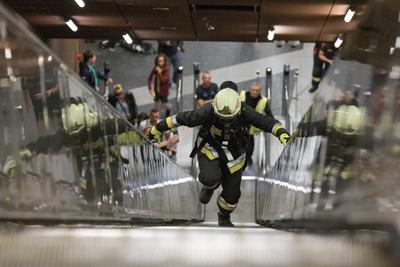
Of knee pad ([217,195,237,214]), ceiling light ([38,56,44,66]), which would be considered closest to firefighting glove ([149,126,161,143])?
knee pad ([217,195,237,214])

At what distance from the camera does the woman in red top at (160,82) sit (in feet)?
47.3

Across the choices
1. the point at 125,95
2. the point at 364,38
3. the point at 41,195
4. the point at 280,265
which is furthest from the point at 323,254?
the point at 125,95

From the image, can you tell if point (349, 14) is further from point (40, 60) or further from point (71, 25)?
point (40, 60)

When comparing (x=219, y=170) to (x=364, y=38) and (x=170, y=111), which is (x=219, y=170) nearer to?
(x=364, y=38)

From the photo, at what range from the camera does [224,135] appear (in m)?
6.88

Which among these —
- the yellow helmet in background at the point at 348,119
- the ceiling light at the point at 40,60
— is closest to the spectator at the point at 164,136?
the ceiling light at the point at 40,60

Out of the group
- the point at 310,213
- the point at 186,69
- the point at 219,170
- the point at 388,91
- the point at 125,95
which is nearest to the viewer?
the point at 388,91

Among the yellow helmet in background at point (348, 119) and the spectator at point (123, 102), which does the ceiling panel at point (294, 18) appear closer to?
the spectator at point (123, 102)

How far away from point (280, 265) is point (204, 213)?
6970mm

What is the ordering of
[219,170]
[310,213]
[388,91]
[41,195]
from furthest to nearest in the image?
[219,170] → [41,195] → [310,213] → [388,91]

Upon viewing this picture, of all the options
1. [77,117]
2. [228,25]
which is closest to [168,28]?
[228,25]

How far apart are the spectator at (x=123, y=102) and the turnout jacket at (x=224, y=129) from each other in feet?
19.3

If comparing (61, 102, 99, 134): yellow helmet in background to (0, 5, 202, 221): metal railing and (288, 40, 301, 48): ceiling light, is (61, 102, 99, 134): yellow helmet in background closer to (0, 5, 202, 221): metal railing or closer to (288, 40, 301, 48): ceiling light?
(0, 5, 202, 221): metal railing

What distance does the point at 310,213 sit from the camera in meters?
3.66
